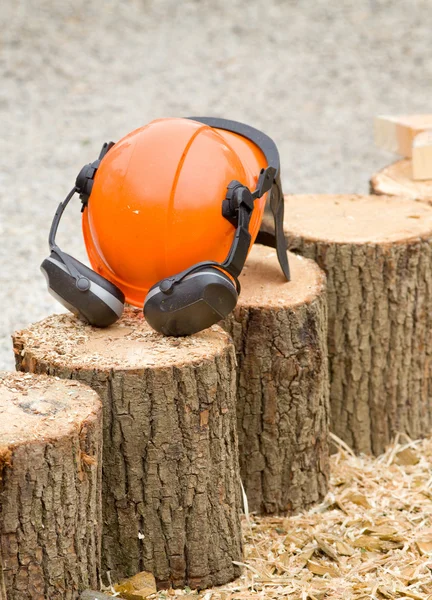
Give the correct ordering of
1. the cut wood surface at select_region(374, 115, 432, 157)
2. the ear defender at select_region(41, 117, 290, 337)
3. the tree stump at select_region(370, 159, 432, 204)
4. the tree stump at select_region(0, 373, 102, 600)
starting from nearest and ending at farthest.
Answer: the tree stump at select_region(0, 373, 102, 600), the ear defender at select_region(41, 117, 290, 337), the tree stump at select_region(370, 159, 432, 204), the cut wood surface at select_region(374, 115, 432, 157)

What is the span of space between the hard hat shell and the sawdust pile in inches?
39.2

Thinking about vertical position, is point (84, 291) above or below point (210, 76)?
above

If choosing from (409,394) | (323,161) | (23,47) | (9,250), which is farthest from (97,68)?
(409,394)

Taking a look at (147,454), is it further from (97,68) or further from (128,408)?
(97,68)

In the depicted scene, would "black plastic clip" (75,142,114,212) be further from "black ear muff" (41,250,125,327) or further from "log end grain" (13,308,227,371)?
"log end grain" (13,308,227,371)

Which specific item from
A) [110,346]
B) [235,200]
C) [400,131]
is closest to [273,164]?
[235,200]

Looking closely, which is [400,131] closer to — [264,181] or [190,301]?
[264,181]

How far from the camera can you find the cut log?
11.9 feet

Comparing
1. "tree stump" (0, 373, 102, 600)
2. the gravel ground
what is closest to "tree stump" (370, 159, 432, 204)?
the gravel ground

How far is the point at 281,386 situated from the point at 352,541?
0.58 meters

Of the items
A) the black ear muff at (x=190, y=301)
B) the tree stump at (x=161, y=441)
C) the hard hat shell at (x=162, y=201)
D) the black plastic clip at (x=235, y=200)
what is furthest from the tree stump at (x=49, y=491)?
the black plastic clip at (x=235, y=200)

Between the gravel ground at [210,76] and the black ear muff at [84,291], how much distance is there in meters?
3.59

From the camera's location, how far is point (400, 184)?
15.6 ft

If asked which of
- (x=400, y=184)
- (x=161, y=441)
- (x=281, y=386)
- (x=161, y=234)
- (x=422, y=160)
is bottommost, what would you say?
(x=281, y=386)
